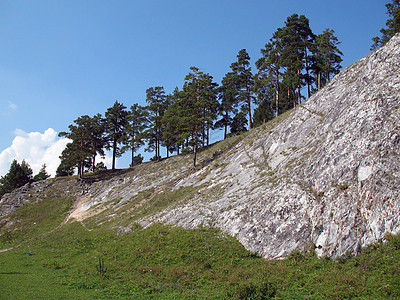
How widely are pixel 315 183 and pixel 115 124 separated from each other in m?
57.2

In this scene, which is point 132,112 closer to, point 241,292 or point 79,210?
point 79,210

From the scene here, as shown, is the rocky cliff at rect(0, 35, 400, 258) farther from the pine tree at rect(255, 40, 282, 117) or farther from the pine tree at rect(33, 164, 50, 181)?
the pine tree at rect(33, 164, 50, 181)

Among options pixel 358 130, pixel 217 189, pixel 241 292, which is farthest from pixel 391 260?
pixel 217 189

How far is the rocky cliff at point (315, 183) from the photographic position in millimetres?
15258

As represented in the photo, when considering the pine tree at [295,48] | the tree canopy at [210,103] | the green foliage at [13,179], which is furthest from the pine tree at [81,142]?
the pine tree at [295,48]

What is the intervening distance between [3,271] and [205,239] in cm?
1533

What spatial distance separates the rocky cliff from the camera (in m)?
15.3

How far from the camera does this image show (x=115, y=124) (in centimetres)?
6681

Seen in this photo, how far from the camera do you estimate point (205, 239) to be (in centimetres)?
2048

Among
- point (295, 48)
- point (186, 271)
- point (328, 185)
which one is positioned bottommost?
point (186, 271)

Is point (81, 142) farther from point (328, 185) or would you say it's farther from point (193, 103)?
point (328, 185)

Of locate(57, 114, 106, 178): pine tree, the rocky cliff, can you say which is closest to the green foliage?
locate(57, 114, 106, 178): pine tree

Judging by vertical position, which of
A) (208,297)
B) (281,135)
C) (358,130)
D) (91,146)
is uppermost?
(91,146)

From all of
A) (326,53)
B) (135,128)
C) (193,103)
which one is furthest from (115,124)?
(326,53)
